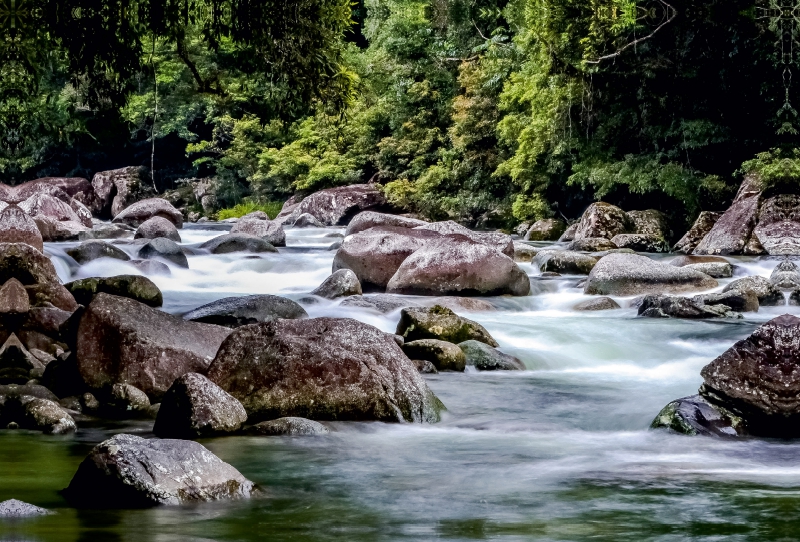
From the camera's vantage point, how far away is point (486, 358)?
31.4ft

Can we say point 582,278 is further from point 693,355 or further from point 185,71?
point 185,71

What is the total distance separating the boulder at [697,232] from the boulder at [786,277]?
18.5 feet

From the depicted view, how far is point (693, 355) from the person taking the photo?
1042cm

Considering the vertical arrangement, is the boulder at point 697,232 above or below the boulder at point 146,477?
above

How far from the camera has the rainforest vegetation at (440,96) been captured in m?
9.27

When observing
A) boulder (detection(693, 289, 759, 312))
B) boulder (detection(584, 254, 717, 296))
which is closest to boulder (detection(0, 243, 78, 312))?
boulder (detection(584, 254, 717, 296))

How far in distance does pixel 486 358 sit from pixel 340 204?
907 inches

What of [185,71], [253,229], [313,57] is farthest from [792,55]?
[185,71]

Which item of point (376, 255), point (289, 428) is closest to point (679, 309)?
point (376, 255)

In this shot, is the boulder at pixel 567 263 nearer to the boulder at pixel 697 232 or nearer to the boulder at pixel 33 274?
the boulder at pixel 697 232

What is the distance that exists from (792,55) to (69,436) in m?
19.0

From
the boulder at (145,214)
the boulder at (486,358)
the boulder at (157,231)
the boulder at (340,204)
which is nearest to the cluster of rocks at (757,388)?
the boulder at (486,358)

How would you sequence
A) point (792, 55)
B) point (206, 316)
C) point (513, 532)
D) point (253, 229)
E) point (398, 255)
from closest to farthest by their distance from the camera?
point (513, 532)
point (206, 316)
point (398, 255)
point (792, 55)
point (253, 229)

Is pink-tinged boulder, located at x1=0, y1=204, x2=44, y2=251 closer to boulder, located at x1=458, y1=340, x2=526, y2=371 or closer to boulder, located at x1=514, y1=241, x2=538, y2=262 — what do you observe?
boulder, located at x1=458, y1=340, x2=526, y2=371
